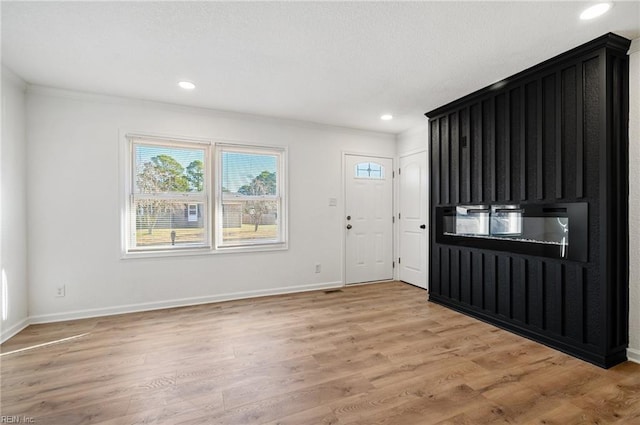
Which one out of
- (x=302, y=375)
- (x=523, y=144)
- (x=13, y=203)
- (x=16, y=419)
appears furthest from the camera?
(x=13, y=203)

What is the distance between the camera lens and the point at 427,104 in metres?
3.71

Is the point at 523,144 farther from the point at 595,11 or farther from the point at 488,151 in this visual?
the point at 595,11

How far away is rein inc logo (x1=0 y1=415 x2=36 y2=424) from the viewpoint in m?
1.67

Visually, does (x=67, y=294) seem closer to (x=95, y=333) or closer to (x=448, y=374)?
(x=95, y=333)

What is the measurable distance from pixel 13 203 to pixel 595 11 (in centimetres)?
514

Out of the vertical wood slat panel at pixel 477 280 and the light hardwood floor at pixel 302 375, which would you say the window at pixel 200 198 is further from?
the vertical wood slat panel at pixel 477 280

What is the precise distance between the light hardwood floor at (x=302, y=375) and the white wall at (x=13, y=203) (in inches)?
10.8

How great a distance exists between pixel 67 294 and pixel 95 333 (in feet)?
2.46

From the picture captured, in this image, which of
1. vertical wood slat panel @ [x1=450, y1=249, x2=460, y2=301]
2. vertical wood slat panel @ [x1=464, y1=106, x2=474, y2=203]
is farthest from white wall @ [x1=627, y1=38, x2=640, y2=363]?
vertical wood slat panel @ [x1=450, y1=249, x2=460, y2=301]

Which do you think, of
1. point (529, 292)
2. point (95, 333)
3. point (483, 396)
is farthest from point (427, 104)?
point (95, 333)

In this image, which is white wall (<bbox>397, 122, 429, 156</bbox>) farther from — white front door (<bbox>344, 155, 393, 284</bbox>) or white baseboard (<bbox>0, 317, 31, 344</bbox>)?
white baseboard (<bbox>0, 317, 31, 344</bbox>)

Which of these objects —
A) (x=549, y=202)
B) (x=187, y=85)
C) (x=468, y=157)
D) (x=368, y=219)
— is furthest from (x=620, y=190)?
(x=187, y=85)

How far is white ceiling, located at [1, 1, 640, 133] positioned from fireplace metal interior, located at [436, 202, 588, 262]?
4.41 feet

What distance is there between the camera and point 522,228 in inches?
112
